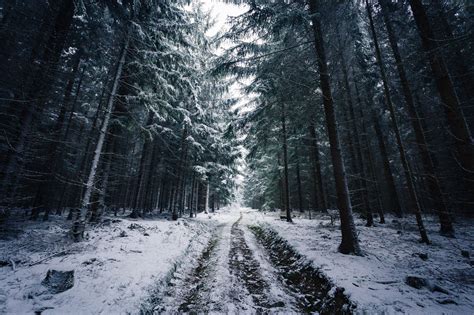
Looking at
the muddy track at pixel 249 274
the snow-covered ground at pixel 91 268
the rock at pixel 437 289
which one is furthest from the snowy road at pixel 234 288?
the rock at pixel 437 289

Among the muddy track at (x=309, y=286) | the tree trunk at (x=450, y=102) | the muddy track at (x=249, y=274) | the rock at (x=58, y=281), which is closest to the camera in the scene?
the muddy track at (x=309, y=286)

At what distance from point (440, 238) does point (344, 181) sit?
5829 mm

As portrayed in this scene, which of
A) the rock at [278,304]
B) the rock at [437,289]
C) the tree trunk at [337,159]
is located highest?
the tree trunk at [337,159]

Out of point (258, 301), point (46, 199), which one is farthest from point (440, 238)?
point (46, 199)

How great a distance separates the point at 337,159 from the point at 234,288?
18.7ft

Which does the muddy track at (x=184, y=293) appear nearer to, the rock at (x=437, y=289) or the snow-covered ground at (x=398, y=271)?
the snow-covered ground at (x=398, y=271)

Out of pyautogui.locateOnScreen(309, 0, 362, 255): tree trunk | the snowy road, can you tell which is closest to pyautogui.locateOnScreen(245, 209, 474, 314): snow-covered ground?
pyautogui.locateOnScreen(309, 0, 362, 255): tree trunk

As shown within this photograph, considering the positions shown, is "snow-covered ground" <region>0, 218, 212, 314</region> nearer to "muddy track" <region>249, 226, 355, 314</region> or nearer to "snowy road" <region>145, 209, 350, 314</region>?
"snowy road" <region>145, 209, 350, 314</region>

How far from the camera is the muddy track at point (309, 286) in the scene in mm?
4109

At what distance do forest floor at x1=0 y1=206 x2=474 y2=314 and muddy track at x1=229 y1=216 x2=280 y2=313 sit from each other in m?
0.03

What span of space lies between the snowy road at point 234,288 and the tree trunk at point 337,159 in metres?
2.17

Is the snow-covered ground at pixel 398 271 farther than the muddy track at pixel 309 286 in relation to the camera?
No

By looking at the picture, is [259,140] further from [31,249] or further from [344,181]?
[31,249]

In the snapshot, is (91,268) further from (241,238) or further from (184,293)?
(241,238)
